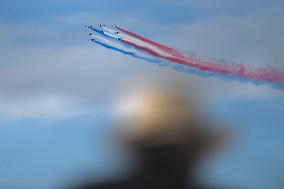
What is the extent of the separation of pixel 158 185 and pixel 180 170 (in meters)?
0.59

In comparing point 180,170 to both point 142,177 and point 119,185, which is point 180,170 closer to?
point 142,177

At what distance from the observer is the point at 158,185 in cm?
1041

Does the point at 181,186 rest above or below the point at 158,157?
below

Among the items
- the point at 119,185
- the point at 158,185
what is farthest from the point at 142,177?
the point at 119,185

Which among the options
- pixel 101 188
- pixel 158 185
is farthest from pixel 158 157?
pixel 101 188

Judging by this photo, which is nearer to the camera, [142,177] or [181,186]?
[181,186]

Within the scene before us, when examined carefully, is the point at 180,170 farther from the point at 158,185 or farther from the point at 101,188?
the point at 101,188

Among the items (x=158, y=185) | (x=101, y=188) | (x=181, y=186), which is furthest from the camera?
(x=158, y=185)

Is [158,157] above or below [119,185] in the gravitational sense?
above

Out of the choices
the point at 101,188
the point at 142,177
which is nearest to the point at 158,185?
the point at 142,177

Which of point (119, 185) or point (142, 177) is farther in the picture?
point (142, 177)

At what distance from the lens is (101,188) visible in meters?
9.78

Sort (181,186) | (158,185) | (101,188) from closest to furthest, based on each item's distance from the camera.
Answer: (181,186), (101,188), (158,185)

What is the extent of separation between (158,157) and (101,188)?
1569mm
